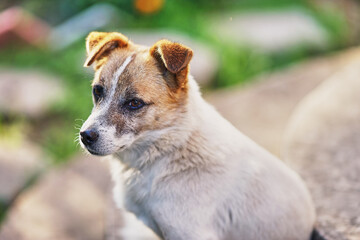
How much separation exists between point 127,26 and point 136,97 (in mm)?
5096

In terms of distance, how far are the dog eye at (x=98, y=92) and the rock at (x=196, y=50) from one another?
374cm

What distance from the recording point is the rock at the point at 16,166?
493 cm

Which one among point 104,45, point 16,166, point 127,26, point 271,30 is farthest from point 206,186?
point 271,30

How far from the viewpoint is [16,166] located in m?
5.22

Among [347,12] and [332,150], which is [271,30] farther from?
[332,150]

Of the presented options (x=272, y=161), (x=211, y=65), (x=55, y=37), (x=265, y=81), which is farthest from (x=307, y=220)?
(x=55, y=37)

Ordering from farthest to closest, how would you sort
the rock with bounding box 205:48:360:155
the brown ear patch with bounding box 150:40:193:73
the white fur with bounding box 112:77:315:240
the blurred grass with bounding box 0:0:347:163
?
the blurred grass with bounding box 0:0:347:163 < the rock with bounding box 205:48:360:155 < the white fur with bounding box 112:77:315:240 < the brown ear patch with bounding box 150:40:193:73

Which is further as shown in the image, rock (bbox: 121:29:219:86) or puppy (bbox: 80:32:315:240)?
rock (bbox: 121:29:219:86)

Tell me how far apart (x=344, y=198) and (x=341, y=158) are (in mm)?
478

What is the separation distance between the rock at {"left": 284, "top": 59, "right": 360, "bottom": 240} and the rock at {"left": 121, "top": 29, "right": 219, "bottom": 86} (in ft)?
7.33

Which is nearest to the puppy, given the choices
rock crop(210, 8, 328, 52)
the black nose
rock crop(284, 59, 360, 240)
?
the black nose

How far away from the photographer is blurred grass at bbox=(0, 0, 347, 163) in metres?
6.41

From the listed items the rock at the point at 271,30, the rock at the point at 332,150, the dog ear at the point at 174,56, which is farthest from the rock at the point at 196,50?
the dog ear at the point at 174,56

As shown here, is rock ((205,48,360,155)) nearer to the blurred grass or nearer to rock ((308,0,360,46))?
the blurred grass
